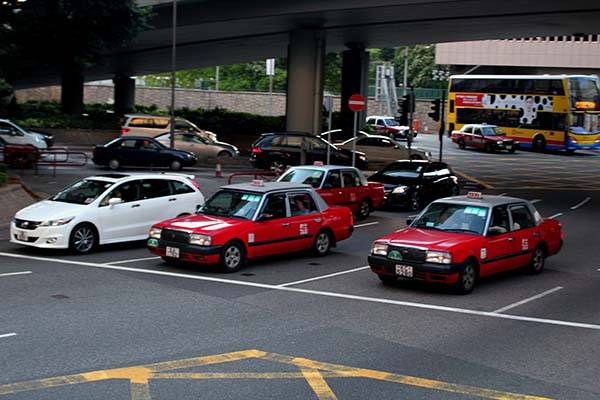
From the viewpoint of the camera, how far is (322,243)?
17.9m

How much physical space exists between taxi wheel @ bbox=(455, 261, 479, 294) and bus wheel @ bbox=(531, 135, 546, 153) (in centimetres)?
4557

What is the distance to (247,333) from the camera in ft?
36.6

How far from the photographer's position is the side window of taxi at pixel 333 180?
2299cm

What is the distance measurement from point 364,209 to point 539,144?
3706 cm

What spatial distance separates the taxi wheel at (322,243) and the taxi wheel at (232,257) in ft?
7.36

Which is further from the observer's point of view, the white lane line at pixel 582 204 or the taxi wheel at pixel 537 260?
the white lane line at pixel 582 204

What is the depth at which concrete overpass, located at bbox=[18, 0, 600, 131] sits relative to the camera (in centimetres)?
3647

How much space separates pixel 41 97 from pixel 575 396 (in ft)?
264

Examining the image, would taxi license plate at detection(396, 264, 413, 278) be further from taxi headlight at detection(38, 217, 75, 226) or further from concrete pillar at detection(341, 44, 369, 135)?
concrete pillar at detection(341, 44, 369, 135)

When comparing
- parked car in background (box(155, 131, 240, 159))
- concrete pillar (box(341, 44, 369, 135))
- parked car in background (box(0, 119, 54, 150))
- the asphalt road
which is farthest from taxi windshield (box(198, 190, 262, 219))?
concrete pillar (box(341, 44, 369, 135))

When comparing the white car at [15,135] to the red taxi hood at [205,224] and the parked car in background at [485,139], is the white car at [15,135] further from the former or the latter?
the parked car in background at [485,139]

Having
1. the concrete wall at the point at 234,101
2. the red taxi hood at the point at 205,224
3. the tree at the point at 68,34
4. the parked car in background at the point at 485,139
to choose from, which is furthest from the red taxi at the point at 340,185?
the concrete wall at the point at 234,101

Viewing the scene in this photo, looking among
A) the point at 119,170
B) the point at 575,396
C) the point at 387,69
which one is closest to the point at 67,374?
the point at 575,396

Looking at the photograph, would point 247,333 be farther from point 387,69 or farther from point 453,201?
point 387,69
